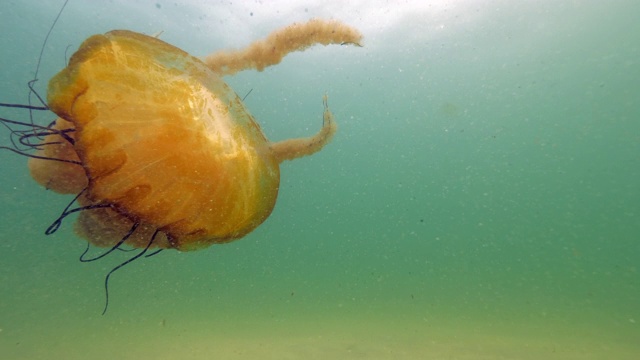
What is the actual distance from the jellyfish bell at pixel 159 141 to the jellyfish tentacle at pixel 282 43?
86 cm

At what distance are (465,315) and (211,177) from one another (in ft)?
59.0

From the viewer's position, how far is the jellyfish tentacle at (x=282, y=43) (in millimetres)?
3768

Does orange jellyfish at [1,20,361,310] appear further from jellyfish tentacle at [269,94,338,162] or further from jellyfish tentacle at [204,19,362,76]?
jellyfish tentacle at [204,19,362,76]

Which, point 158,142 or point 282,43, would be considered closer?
point 158,142

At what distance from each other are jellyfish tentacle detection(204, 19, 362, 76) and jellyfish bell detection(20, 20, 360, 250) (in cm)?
86

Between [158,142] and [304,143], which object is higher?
[304,143]

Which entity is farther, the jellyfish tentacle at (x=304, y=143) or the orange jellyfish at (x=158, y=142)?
the jellyfish tentacle at (x=304, y=143)

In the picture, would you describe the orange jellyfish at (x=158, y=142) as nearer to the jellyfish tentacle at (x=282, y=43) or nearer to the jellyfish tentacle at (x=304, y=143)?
the jellyfish tentacle at (x=304, y=143)

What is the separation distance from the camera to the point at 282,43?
12.6 feet

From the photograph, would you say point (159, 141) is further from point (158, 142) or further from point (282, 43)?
point (282, 43)

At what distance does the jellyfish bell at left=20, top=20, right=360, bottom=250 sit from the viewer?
2.57 metres

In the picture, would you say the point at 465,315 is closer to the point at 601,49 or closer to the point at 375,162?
the point at 601,49

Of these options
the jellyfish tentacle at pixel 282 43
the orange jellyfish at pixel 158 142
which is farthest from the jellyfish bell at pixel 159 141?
the jellyfish tentacle at pixel 282 43

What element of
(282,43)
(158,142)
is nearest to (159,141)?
(158,142)
